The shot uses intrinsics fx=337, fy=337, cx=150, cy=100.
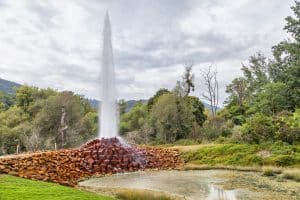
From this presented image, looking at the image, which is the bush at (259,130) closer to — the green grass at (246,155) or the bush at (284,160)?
the green grass at (246,155)

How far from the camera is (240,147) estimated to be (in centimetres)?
1714

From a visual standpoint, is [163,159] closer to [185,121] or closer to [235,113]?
[185,121]

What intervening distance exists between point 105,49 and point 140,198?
1055 cm

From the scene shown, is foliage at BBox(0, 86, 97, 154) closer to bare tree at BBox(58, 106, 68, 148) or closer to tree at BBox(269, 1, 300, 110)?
bare tree at BBox(58, 106, 68, 148)

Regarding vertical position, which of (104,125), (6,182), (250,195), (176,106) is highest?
(176,106)

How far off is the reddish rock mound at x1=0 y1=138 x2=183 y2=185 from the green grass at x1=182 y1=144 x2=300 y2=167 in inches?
49.1

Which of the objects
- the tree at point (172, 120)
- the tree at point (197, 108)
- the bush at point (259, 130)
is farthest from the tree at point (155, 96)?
the bush at point (259, 130)

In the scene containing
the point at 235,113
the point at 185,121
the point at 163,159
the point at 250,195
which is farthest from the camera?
the point at 235,113

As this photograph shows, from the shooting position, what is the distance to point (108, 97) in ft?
53.8

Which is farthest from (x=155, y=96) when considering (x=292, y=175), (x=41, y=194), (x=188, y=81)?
(x=41, y=194)

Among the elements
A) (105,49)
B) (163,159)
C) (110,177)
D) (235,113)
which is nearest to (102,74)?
(105,49)

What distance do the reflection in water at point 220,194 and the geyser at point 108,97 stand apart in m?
7.68

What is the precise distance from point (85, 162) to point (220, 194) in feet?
20.0

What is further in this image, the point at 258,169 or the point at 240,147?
the point at 240,147
